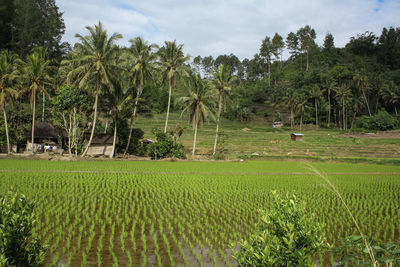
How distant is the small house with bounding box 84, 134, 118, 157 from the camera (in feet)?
95.3

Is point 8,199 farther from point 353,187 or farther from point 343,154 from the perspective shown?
point 343,154

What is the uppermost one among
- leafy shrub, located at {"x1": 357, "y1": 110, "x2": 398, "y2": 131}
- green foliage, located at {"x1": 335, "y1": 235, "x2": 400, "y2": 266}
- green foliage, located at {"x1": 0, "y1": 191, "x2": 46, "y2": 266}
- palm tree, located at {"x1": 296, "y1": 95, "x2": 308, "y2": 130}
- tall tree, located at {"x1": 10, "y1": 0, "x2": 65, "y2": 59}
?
tall tree, located at {"x1": 10, "y1": 0, "x2": 65, "y2": 59}

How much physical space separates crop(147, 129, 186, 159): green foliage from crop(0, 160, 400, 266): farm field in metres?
13.9

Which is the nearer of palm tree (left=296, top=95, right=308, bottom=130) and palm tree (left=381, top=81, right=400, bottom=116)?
palm tree (left=381, top=81, right=400, bottom=116)

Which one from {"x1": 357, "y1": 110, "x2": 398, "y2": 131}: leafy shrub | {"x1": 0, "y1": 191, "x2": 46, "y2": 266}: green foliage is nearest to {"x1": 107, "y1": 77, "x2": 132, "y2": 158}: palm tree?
{"x1": 0, "y1": 191, "x2": 46, "y2": 266}: green foliage

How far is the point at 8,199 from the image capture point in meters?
3.10

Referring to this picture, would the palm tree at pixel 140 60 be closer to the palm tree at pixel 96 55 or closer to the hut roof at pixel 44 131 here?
the palm tree at pixel 96 55

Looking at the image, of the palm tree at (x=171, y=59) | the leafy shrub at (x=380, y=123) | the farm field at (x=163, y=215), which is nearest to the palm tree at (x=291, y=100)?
the leafy shrub at (x=380, y=123)

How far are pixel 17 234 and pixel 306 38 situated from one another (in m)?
90.4

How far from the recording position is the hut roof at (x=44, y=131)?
29.2 m

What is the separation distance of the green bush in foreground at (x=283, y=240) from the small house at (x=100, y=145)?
27.9m

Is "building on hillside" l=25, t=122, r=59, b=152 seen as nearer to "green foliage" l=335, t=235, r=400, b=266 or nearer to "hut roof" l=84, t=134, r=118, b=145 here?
"hut roof" l=84, t=134, r=118, b=145

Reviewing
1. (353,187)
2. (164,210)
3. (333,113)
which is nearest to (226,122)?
(333,113)

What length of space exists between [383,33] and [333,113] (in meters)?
35.9
